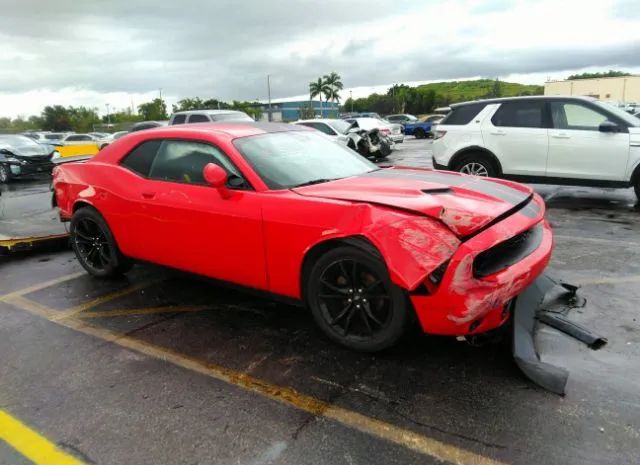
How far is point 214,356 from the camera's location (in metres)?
3.35

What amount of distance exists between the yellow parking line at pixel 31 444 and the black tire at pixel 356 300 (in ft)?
5.33

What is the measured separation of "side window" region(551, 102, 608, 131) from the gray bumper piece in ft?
14.8

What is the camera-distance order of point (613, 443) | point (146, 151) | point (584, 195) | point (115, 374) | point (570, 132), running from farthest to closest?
point (584, 195), point (570, 132), point (146, 151), point (115, 374), point (613, 443)

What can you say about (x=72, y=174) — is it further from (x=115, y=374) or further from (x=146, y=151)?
(x=115, y=374)

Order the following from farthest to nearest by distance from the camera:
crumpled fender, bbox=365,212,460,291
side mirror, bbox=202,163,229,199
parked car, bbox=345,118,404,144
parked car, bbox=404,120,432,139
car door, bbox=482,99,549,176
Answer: parked car, bbox=404,120,432,139
parked car, bbox=345,118,404,144
car door, bbox=482,99,549,176
side mirror, bbox=202,163,229,199
crumpled fender, bbox=365,212,460,291

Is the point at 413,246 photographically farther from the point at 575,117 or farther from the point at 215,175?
the point at 575,117

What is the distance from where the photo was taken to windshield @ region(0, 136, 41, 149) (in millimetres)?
15156

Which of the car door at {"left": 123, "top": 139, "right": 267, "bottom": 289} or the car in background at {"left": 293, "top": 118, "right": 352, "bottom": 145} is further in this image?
the car in background at {"left": 293, "top": 118, "right": 352, "bottom": 145}

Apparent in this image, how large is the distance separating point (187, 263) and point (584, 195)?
7406mm

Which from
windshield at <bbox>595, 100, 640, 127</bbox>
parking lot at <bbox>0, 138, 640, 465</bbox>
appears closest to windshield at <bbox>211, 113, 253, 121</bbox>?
windshield at <bbox>595, 100, 640, 127</bbox>

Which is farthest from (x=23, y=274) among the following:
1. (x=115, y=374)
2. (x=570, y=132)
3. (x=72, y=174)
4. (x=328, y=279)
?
(x=570, y=132)

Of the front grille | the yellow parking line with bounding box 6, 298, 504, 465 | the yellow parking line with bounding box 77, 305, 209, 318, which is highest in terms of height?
the front grille

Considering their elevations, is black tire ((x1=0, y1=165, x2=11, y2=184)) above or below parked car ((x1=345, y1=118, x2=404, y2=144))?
below

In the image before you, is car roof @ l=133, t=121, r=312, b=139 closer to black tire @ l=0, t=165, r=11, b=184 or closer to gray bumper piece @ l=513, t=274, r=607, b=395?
gray bumper piece @ l=513, t=274, r=607, b=395
